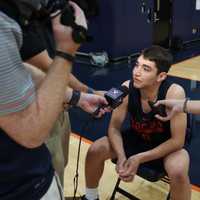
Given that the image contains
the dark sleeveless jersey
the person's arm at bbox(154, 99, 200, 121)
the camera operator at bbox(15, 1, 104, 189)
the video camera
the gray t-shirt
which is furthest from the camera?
the dark sleeveless jersey

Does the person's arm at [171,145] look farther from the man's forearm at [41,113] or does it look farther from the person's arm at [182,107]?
the man's forearm at [41,113]

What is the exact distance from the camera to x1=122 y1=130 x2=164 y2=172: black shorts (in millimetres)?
1877

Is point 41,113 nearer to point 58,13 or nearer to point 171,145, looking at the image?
point 58,13

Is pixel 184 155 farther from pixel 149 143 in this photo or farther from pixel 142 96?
pixel 142 96

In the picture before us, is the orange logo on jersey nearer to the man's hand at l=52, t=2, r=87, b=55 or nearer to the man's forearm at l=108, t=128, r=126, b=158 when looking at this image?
the man's forearm at l=108, t=128, r=126, b=158

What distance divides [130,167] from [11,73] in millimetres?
1165

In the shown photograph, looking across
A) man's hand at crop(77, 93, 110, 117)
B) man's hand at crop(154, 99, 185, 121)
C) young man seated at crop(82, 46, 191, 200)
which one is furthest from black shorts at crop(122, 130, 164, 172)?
man's hand at crop(77, 93, 110, 117)

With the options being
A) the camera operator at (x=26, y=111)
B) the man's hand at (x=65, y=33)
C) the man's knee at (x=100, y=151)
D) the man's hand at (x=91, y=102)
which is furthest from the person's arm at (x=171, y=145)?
the man's hand at (x=65, y=33)

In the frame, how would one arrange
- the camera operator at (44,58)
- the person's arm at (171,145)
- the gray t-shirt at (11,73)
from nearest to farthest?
the gray t-shirt at (11,73) < the camera operator at (44,58) < the person's arm at (171,145)

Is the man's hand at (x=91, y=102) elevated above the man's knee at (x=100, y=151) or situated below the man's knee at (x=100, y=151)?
above

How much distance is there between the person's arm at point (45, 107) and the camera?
0.89m

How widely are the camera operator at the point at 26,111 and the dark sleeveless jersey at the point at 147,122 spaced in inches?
36.6

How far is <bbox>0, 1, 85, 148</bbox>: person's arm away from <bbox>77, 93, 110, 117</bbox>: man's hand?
560 millimetres

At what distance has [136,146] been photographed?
2029mm
